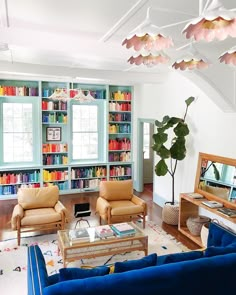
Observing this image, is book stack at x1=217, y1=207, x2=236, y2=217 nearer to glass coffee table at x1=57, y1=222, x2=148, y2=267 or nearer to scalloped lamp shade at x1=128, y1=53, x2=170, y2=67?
glass coffee table at x1=57, y1=222, x2=148, y2=267

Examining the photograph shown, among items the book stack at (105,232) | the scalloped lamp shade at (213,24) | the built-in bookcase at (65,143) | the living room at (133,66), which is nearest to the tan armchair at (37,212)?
the book stack at (105,232)

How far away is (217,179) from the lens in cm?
501

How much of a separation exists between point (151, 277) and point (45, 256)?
7.86 ft

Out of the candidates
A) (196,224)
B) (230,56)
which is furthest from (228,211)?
(230,56)

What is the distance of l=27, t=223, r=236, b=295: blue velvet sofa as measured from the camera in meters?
2.30

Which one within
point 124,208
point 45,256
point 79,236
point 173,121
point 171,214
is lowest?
point 45,256

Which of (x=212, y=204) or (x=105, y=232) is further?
(x=212, y=204)

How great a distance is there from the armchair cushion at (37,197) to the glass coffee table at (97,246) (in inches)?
45.0

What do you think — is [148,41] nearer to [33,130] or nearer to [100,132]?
[33,130]

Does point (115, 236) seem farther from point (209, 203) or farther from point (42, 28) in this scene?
point (42, 28)

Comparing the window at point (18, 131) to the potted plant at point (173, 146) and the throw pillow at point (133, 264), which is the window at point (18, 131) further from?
the throw pillow at point (133, 264)

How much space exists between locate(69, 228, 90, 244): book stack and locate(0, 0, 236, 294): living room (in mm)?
2396

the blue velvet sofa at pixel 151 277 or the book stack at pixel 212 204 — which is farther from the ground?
the book stack at pixel 212 204

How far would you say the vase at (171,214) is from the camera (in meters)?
5.62
